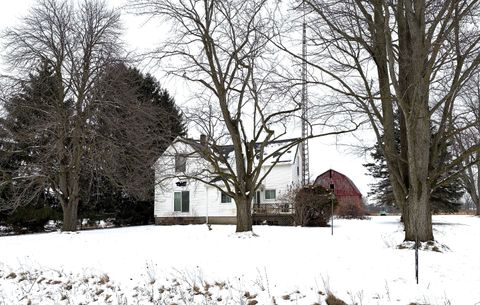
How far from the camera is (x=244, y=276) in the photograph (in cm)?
768

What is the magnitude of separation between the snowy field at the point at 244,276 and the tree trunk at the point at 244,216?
399cm

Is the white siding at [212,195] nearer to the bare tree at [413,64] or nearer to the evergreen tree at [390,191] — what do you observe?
the evergreen tree at [390,191]

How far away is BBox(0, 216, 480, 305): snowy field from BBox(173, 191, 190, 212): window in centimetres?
1920

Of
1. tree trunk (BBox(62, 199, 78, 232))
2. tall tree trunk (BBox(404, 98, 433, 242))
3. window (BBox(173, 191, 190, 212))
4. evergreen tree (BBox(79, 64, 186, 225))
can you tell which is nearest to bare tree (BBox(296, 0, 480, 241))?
tall tree trunk (BBox(404, 98, 433, 242))

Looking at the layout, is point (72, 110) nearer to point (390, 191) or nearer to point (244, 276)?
point (244, 276)

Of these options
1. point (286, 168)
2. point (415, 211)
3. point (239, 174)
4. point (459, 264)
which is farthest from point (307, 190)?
point (459, 264)

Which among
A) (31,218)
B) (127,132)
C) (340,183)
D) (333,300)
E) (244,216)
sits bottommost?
(333,300)

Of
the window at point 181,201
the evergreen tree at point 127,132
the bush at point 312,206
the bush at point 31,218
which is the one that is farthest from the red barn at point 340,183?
the bush at point 31,218

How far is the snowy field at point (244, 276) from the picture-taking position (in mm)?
6461

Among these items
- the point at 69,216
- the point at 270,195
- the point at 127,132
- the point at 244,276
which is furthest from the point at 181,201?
the point at 244,276

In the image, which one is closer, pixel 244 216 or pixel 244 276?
pixel 244 276

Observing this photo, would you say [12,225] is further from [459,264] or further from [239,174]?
[459,264]

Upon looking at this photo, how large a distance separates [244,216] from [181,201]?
16.0m

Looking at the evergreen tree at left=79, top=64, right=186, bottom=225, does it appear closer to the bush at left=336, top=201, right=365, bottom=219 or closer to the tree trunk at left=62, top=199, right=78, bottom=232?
the tree trunk at left=62, top=199, right=78, bottom=232
